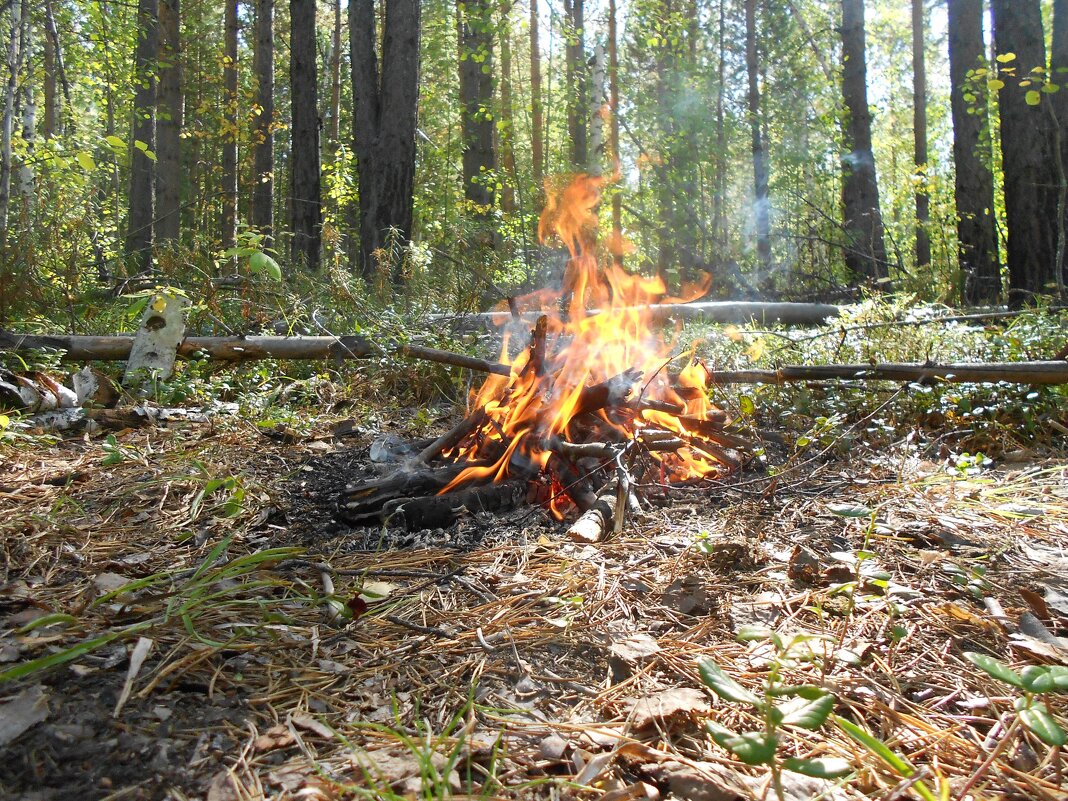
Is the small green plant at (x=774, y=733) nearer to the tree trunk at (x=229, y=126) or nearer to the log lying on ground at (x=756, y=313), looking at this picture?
the log lying on ground at (x=756, y=313)

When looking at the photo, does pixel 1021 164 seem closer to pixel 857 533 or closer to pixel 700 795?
pixel 857 533

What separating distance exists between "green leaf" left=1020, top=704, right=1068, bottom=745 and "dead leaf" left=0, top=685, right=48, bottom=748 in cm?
181

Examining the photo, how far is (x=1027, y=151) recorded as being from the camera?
7297 millimetres

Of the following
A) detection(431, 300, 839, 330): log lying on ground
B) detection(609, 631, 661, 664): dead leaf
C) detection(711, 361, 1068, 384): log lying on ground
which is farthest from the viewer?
detection(431, 300, 839, 330): log lying on ground

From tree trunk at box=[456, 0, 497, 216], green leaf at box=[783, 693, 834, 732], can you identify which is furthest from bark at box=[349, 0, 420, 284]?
green leaf at box=[783, 693, 834, 732]

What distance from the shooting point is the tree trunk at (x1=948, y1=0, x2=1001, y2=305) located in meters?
8.86

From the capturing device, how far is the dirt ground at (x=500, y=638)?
4.31ft

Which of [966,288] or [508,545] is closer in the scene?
[508,545]

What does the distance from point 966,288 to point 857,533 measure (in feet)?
23.3

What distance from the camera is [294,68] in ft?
38.0

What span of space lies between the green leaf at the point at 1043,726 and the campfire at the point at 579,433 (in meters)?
1.52

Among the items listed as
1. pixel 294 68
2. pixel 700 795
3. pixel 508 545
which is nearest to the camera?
pixel 700 795

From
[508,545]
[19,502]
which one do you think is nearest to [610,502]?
[508,545]

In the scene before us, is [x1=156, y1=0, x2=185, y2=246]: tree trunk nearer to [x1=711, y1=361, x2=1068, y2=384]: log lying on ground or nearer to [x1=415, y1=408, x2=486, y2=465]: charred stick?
[x1=415, y1=408, x2=486, y2=465]: charred stick
